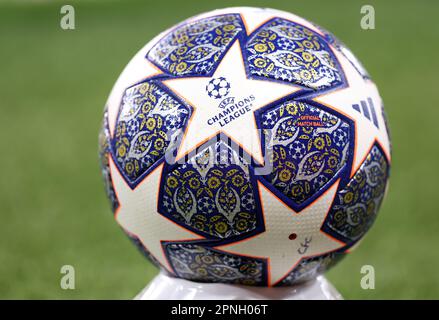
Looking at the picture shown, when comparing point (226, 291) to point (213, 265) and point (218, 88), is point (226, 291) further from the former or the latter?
point (218, 88)

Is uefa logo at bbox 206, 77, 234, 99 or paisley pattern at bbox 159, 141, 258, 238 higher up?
uefa logo at bbox 206, 77, 234, 99

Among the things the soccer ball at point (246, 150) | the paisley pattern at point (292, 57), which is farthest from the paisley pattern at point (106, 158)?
the paisley pattern at point (292, 57)

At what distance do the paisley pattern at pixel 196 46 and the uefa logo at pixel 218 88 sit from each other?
0.05m

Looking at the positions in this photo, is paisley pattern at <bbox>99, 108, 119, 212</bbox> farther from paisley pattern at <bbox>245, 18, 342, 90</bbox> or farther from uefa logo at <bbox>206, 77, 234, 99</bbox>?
paisley pattern at <bbox>245, 18, 342, 90</bbox>

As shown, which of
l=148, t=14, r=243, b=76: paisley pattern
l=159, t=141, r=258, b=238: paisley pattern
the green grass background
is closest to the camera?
l=159, t=141, r=258, b=238: paisley pattern

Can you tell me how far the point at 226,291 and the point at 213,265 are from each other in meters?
0.14

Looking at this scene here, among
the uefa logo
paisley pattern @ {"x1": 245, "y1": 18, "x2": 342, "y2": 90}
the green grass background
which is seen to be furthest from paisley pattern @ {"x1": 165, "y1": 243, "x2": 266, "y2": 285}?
the green grass background

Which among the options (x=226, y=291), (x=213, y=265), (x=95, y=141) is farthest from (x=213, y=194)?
(x=95, y=141)

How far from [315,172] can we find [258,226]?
0.25 m

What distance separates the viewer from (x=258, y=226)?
99.6 inches

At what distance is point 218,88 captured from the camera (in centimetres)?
253

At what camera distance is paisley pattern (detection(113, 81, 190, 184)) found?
2539 millimetres

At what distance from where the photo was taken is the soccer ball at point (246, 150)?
2490mm
